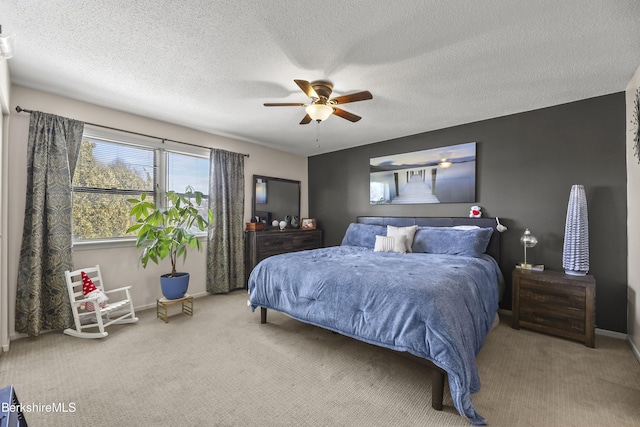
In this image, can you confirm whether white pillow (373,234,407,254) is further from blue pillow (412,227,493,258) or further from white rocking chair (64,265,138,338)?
white rocking chair (64,265,138,338)

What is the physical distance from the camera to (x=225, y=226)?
4367mm

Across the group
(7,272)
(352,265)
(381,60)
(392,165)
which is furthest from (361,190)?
(7,272)

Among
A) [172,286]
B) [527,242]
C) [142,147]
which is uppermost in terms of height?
[142,147]

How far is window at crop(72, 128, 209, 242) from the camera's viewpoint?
3.20 m

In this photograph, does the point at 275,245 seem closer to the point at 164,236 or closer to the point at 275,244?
the point at 275,244

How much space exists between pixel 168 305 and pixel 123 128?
225cm

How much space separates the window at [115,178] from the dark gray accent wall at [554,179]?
2.86 m

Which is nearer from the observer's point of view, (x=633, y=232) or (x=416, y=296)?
(x=416, y=296)

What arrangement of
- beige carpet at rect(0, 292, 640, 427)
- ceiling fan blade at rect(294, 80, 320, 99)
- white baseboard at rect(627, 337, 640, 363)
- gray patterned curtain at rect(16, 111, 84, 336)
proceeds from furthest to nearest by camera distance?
gray patterned curtain at rect(16, 111, 84, 336) < white baseboard at rect(627, 337, 640, 363) < ceiling fan blade at rect(294, 80, 320, 99) < beige carpet at rect(0, 292, 640, 427)

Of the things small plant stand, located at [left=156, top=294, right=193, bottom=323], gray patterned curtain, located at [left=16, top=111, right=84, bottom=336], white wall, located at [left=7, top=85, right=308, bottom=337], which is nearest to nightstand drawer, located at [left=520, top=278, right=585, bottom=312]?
small plant stand, located at [left=156, top=294, right=193, bottom=323]

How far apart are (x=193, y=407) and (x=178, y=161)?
3264 mm

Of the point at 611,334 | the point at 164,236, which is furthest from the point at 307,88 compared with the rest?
the point at 611,334

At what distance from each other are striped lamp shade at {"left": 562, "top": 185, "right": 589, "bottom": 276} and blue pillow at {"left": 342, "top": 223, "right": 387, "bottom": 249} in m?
2.11

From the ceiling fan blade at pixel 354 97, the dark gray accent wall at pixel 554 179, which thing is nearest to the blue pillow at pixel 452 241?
the dark gray accent wall at pixel 554 179
